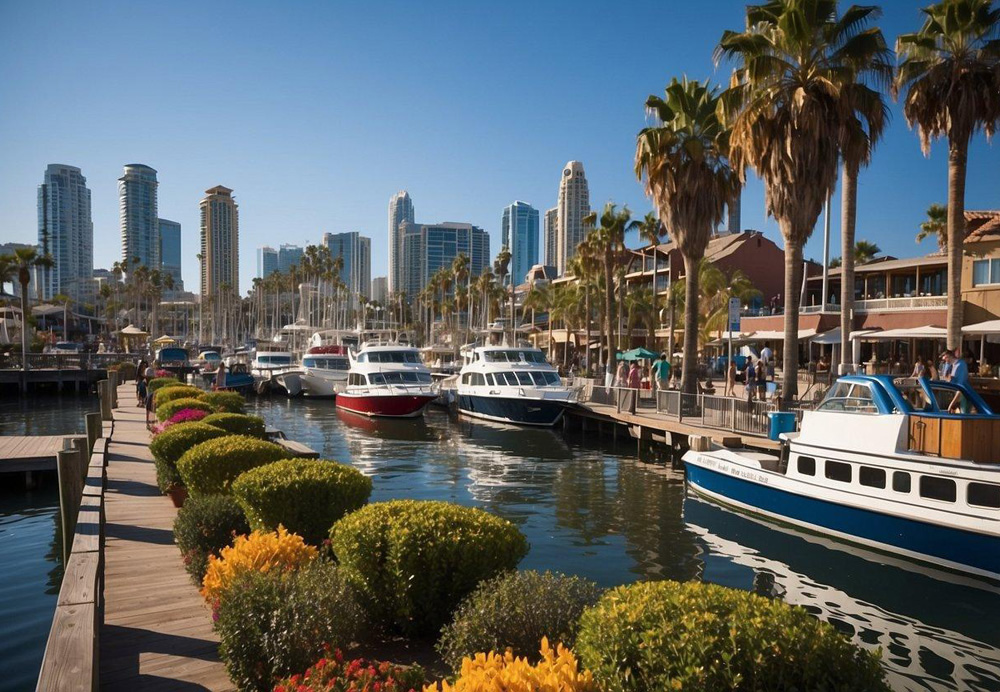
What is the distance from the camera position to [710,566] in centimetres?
1321

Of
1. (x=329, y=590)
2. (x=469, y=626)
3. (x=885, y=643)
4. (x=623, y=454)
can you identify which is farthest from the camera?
(x=623, y=454)

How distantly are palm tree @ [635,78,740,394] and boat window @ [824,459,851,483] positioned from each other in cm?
1385

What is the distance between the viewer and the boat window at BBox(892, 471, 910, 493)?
1302 centimetres

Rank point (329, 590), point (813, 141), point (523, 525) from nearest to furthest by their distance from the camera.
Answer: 1. point (329, 590)
2. point (523, 525)
3. point (813, 141)

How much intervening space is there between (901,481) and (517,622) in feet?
36.1

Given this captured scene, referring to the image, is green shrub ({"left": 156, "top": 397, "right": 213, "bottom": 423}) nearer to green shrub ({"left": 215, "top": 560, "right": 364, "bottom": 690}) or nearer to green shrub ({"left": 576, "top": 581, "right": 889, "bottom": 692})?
green shrub ({"left": 215, "top": 560, "right": 364, "bottom": 690})

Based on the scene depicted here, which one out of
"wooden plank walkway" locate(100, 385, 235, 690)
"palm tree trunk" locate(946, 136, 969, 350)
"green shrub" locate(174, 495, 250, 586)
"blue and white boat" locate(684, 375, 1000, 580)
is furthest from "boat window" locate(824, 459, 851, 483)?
"wooden plank walkway" locate(100, 385, 235, 690)

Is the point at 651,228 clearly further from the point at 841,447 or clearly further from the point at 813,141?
the point at 841,447

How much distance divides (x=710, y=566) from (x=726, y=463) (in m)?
4.53

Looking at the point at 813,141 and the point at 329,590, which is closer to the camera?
the point at 329,590

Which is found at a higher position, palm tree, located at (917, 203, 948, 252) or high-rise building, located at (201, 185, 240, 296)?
high-rise building, located at (201, 185, 240, 296)

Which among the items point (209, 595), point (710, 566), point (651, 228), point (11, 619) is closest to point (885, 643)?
point (710, 566)

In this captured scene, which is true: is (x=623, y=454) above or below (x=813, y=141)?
below

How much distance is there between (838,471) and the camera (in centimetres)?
1439
